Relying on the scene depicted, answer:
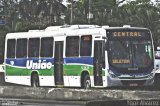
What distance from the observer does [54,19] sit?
313 ft

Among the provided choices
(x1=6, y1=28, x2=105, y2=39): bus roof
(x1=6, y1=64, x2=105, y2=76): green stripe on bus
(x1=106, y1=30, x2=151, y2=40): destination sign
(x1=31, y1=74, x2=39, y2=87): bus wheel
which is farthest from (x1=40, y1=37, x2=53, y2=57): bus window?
(x1=106, y1=30, x2=151, y2=40): destination sign

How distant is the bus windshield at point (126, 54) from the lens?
25.7 metres

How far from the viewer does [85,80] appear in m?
27.0

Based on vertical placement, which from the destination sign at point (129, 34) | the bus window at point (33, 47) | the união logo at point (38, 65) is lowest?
the união logo at point (38, 65)

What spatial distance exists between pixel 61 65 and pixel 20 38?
383 centimetres

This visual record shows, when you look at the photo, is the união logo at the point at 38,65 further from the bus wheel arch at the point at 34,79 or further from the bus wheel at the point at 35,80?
the bus wheel at the point at 35,80

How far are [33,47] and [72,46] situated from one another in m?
3.28

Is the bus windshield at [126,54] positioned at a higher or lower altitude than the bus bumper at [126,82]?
higher

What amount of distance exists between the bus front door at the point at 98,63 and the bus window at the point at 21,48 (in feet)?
19.2

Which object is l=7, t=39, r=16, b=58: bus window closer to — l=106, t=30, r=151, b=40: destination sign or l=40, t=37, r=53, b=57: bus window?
l=40, t=37, r=53, b=57: bus window

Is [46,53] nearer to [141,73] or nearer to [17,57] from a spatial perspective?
[17,57]

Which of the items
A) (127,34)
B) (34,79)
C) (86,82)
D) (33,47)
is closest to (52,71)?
(34,79)

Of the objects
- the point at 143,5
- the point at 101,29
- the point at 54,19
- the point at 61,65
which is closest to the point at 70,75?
the point at 61,65

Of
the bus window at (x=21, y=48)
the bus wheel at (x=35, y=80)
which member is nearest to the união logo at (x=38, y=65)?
the bus wheel at (x=35, y=80)
